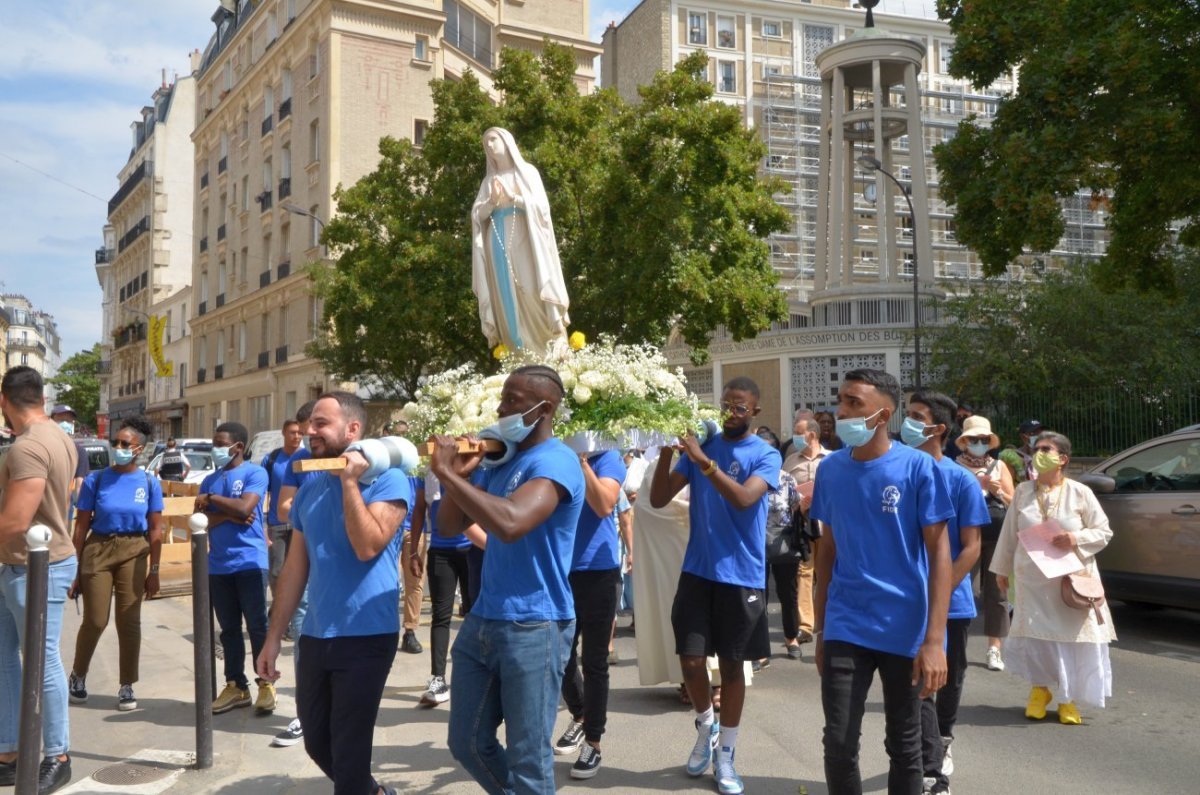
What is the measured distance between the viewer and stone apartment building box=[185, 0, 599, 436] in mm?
34656

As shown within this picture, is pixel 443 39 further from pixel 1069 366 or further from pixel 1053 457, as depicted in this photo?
pixel 1053 457

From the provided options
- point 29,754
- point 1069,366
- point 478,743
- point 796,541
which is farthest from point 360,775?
point 1069,366

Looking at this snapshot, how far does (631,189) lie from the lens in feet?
63.7

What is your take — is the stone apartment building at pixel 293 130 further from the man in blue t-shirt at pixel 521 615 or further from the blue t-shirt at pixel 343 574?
the man in blue t-shirt at pixel 521 615

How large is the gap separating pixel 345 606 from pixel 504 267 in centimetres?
373

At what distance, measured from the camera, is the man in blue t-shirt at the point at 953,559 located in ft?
15.8

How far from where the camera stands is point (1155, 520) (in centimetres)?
934

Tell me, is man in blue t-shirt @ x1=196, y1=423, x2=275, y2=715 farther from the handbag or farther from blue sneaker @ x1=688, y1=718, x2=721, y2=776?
the handbag

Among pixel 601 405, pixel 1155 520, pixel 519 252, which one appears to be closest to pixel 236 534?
pixel 519 252

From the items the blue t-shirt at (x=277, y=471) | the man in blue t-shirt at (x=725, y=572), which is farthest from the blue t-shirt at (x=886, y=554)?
the blue t-shirt at (x=277, y=471)

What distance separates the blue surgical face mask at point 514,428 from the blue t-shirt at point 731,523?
1.57m

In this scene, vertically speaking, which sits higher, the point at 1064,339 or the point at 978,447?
the point at 1064,339

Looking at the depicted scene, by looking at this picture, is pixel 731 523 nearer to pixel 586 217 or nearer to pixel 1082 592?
pixel 1082 592

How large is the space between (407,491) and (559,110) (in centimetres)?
1839
